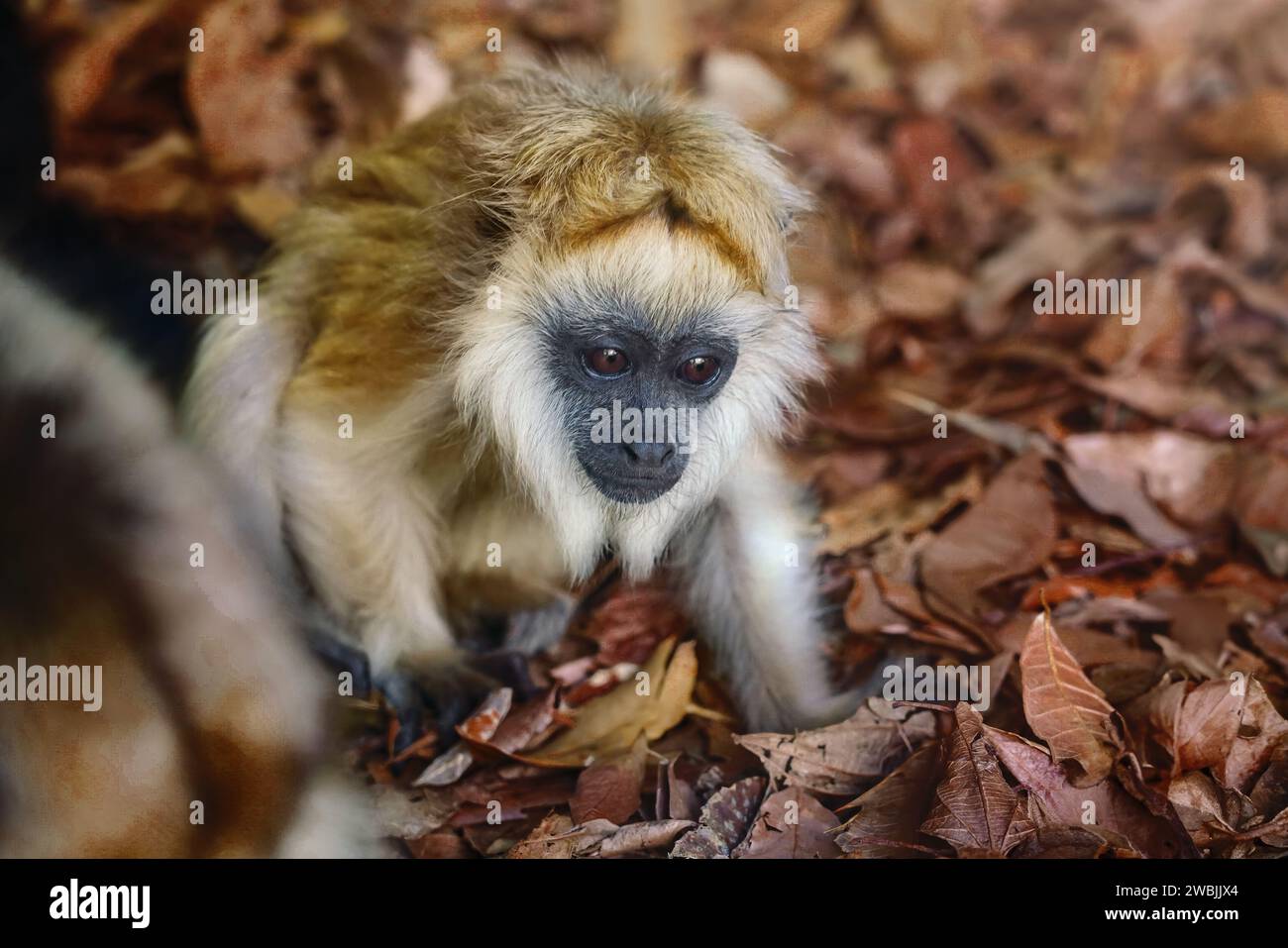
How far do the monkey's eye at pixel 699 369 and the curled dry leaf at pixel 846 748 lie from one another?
970mm

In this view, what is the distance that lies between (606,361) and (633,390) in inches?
4.2

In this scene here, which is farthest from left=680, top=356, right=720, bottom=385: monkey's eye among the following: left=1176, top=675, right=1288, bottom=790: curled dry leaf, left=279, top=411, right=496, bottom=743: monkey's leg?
left=1176, top=675, right=1288, bottom=790: curled dry leaf

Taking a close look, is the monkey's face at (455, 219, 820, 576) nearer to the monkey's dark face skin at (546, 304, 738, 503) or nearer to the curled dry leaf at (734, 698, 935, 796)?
the monkey's dark face skin at (546, 304, 738, 503)

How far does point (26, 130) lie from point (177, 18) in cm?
85

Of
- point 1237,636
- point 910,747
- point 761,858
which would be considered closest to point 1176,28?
point 1237,636

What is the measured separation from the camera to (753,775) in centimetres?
317

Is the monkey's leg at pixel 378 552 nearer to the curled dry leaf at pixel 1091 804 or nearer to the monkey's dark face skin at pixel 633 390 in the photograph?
the monkey's dark face skin at pixel 633 390

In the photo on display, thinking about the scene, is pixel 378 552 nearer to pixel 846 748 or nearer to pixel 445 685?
pixel 445 685

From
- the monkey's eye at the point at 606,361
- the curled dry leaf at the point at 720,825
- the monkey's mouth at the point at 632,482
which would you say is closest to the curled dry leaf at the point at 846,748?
the curled dry leaf at the point at 720,825

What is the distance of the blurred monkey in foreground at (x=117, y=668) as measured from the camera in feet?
8.94

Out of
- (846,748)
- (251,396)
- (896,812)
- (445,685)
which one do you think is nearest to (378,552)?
(445,685)

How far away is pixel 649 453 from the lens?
10.8 feet

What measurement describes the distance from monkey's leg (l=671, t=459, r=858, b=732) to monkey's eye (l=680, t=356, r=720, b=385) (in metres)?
0.44
